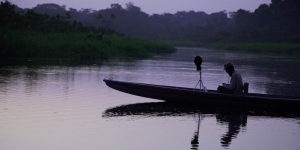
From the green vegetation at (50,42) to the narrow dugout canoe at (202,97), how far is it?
15.5 m

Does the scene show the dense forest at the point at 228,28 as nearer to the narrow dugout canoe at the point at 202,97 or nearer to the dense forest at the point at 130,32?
the dense forest at the point at 130,32

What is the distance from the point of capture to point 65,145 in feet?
27.6

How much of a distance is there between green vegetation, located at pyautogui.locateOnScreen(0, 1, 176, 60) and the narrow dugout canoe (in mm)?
15518

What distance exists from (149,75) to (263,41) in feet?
175

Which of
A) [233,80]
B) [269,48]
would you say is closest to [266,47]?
[269,48]

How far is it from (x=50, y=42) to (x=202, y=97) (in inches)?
763

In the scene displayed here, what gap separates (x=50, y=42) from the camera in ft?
100

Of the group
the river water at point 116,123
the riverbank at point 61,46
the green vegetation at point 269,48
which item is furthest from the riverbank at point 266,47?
the river water at point 116,123

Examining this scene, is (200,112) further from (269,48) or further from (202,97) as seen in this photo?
(269,48)

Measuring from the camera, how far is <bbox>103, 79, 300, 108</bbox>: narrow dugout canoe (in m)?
12.5

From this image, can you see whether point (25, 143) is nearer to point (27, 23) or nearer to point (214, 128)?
point (214, 128)

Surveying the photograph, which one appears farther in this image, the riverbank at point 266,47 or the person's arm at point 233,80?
the riverbank at point 266,47

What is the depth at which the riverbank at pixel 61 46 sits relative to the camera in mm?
27578

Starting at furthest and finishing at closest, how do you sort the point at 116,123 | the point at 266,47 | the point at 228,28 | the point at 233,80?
the point at 228,28, the point at 266,47, the point at 233,80, the point at 116,123
